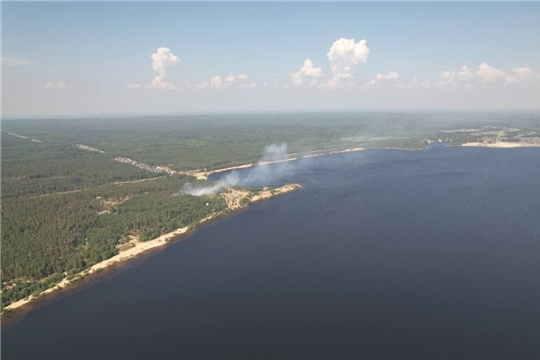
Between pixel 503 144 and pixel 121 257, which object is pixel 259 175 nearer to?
pixel 121 257

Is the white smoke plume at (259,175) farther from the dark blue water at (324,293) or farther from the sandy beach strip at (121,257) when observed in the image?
the sandy beach strip at (121,257)

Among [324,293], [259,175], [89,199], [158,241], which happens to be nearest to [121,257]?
[158,241]

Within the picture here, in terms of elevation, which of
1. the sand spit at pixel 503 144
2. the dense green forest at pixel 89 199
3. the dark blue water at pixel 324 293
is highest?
the sand spit at pixel 503 144

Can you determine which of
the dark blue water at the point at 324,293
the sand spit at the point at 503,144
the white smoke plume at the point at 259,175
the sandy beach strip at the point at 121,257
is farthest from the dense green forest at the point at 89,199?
the sand spit at the point at 503,144

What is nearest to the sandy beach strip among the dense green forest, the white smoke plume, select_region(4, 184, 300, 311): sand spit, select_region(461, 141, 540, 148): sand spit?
select_region(4, 184, 300, 311): sand spit

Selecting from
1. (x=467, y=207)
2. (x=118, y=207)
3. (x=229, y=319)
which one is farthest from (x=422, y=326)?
(x=118, y=207)

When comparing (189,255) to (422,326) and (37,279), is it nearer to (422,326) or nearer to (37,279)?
(37,279)

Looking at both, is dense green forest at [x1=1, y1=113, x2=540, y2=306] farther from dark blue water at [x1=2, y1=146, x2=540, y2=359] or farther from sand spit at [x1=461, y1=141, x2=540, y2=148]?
sand spit at [x1=461, y1=141, x2=540, y2=148]
